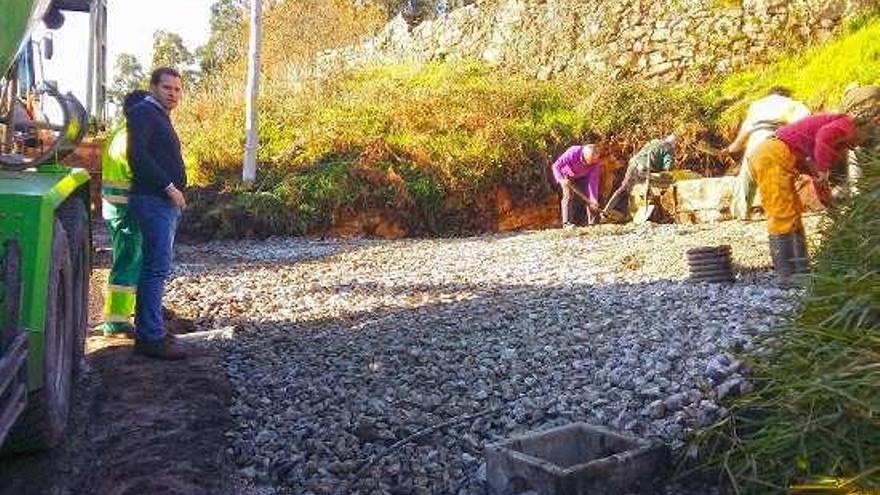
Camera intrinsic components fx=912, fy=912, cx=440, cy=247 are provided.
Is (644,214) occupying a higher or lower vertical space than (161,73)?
lower

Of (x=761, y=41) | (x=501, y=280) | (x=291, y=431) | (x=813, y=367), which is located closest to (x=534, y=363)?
(x=291, y=431)

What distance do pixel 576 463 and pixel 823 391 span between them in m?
1.13

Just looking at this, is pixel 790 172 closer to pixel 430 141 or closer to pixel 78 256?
pixel 78 256

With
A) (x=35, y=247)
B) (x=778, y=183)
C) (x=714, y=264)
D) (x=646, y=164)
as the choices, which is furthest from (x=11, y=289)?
(x=646, y=164)

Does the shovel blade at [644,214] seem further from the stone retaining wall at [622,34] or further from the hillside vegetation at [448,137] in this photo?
the stone retaining wall at [622,34]

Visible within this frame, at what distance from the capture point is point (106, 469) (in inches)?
151

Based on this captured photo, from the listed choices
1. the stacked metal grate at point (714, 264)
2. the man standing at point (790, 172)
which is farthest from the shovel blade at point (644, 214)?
the man standing at point (790, 172)

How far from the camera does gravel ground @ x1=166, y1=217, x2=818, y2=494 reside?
156 inches

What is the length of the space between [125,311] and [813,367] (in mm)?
4390

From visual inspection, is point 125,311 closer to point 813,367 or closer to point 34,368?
point 34,368

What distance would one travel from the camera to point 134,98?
5406mm

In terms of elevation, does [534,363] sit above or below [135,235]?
below

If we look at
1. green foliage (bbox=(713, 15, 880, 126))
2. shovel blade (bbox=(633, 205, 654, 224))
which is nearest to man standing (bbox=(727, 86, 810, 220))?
shovel blade (bbox=(633, 205, 654, 224))

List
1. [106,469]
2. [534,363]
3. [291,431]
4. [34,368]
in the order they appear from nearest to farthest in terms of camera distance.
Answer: [34,368] < [106,469] < [291,431] < [534,363]
